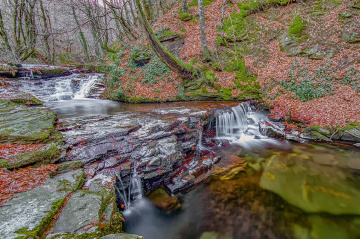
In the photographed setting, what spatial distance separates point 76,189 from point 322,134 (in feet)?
29.2

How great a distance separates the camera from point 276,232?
3.39 m

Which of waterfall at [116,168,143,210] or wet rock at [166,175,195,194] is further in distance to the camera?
wet rock at [166,175,195,194]

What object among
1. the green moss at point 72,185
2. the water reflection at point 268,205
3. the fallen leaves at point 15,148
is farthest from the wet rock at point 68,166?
the water reflection at point 268,205

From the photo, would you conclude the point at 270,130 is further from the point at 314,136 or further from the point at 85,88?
the point at 85,88

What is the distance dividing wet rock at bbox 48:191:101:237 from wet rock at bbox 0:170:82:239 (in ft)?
0.44

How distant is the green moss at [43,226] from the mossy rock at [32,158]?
142cm

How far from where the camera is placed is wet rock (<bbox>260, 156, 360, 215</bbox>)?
392 centimetres

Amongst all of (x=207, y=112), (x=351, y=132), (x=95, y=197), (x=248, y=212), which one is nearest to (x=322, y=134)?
(x=351, y=132)

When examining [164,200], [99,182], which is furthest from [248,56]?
[99,182]

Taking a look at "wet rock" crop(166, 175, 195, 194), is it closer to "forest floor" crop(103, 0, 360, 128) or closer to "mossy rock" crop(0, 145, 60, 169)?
"mossy rock" crop(0, 145, 60, 169)

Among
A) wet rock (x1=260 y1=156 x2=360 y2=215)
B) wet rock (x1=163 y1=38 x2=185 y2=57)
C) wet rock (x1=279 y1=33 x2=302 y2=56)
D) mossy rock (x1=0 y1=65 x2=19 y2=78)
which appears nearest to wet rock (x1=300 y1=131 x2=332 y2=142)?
wet rock (x1=260 y1=156 x2=360 y2=215)

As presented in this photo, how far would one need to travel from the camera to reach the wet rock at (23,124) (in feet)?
12.3

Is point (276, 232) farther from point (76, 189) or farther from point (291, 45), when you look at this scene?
point (291, 45)

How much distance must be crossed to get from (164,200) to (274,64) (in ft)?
34.2
